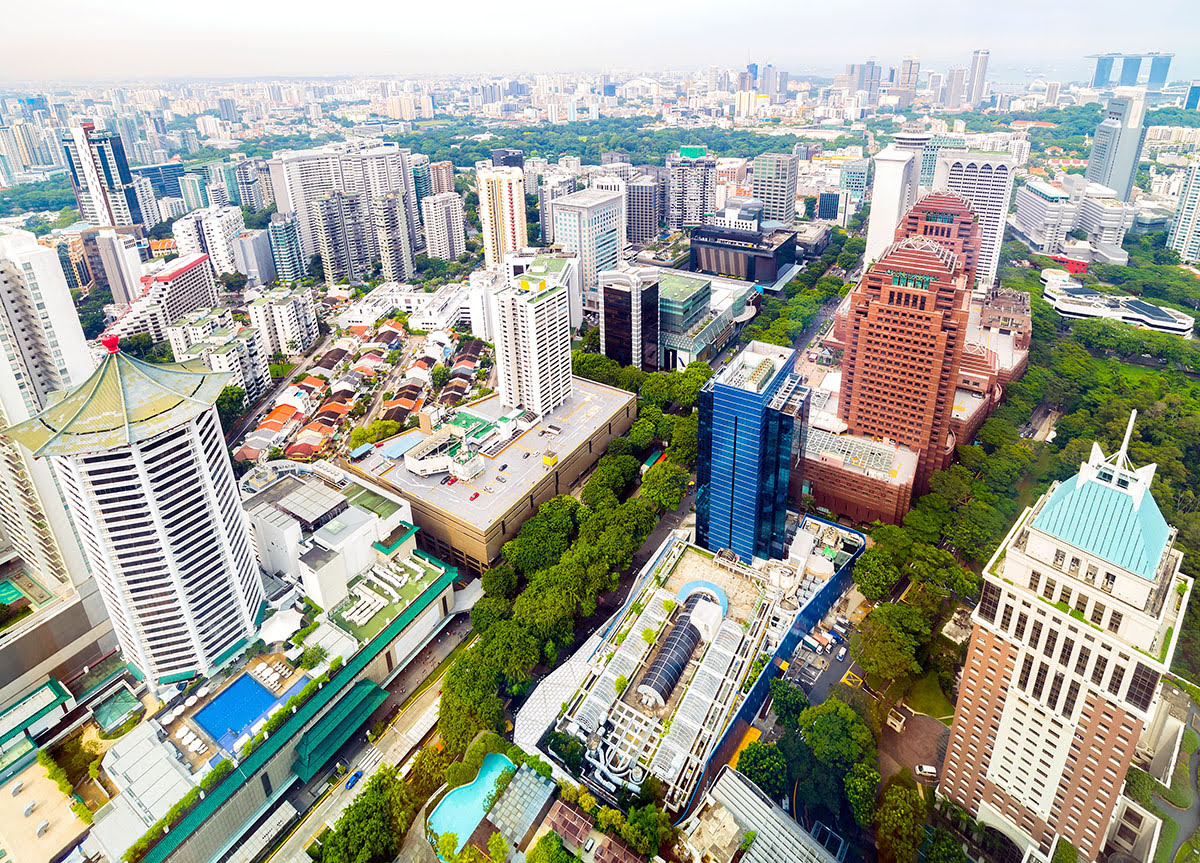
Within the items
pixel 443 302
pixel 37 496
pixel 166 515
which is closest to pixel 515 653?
pixel 166 515

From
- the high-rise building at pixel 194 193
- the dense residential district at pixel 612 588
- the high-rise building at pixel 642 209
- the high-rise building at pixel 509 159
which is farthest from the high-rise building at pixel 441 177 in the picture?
the dense residential district at pixel 612 588

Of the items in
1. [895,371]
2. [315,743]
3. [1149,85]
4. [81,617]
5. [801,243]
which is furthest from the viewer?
[1149,85]

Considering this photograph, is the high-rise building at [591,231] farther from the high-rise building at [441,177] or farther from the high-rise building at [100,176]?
the high-rise building at [100,176]

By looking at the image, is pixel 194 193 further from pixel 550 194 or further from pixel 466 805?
pixel 466 805

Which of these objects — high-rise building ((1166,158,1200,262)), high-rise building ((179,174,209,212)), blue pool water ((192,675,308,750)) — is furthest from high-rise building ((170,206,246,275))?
high-rise building ((1166,158,1200,262))

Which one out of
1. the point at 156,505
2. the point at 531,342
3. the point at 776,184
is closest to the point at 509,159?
the point at 776,184

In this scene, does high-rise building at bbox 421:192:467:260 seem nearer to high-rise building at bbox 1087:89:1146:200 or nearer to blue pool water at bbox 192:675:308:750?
blue pool water at bbox 192:675:308:750

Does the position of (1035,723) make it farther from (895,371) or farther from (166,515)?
(166,515)
